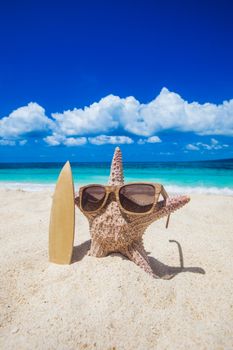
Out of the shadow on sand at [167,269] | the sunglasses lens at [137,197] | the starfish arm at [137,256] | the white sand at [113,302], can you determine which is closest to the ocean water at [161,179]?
the shadow on sand at [167,269]

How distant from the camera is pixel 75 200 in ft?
8.76

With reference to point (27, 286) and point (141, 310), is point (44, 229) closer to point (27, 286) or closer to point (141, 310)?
point (27, 286)

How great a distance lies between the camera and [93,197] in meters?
2.56

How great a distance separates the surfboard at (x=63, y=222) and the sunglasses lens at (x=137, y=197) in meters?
0.50

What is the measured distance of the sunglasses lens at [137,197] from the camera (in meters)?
2.39

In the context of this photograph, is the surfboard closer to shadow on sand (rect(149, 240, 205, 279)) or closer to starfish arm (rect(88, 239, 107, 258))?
starfish arm (rect(88, 239, 107, 258))

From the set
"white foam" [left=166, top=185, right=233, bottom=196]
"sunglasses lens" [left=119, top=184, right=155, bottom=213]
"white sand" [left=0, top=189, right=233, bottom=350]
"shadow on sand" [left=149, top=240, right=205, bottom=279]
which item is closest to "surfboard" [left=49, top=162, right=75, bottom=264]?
"white sand" [left=0, top=189, right=233, bottom=350]

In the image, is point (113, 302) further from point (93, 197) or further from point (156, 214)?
point (93, 197)

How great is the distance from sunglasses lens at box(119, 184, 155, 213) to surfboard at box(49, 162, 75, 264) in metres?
0.50

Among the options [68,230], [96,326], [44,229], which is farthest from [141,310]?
[44,229]

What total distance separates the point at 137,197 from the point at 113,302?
0.86m

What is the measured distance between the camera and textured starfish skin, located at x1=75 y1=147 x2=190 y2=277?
7.95 feet

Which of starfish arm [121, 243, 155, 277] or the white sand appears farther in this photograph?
starfish arm [121, 243, 155, 277]

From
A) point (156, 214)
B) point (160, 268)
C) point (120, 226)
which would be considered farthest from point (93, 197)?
point (160, 268)
